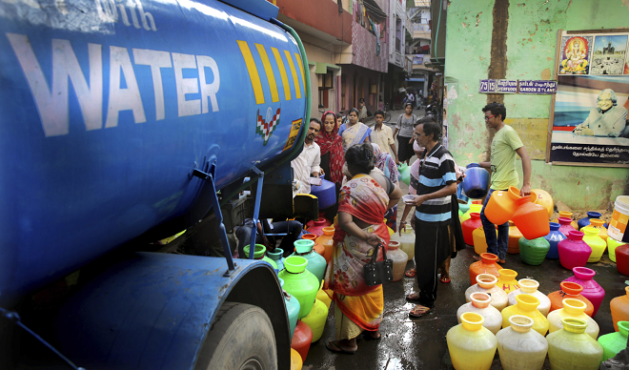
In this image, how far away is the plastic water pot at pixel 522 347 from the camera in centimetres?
253

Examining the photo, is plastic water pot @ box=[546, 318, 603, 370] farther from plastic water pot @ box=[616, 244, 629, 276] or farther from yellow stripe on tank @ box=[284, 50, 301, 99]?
plastic water pot @ box=[616, 244, 629, 276]

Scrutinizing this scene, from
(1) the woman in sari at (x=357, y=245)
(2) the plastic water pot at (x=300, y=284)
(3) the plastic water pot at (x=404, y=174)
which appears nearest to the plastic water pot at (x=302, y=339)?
(2) the plastic water pot at (x=300, y=284)

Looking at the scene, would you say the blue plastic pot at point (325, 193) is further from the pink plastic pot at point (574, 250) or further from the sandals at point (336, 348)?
the pink plastic pot at point (574, 250)

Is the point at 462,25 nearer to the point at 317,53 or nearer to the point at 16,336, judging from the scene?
the point at 16,336

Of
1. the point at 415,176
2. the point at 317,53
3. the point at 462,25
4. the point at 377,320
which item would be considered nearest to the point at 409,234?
the point at 415,176

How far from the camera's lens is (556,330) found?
278 cm

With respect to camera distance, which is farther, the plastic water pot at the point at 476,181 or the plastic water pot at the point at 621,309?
the plastic water pot at the point at 476,181

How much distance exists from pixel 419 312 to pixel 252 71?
258cm

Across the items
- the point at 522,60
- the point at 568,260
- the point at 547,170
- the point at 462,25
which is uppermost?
the point at 462,25

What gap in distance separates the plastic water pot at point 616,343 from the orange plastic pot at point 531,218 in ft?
4.34

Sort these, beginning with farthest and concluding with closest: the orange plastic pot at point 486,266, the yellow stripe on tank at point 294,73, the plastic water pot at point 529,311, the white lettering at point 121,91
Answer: the orange plastic pot at point 486,266 < the plastic water pot at point 529,311 < the yellow stripe on tank at point 294,73 < the white lettering at point 121,91

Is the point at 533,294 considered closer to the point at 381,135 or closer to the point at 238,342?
the point at 238,342

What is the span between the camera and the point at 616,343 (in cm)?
258

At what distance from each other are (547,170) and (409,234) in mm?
3331
